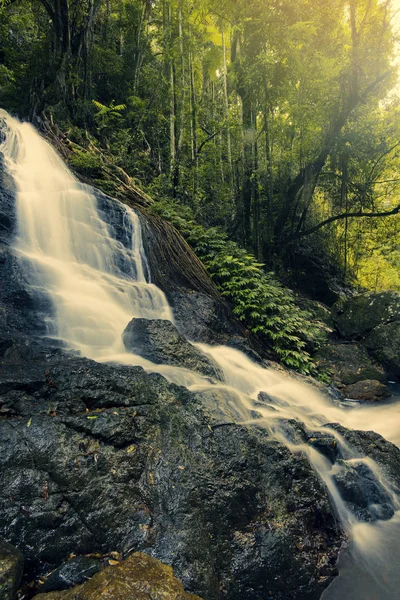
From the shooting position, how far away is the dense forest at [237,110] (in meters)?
11.8

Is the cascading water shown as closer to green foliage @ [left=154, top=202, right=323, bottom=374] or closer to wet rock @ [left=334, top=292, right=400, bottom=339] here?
green foliage @ [left=154, top=202, right=323, bottom=374]

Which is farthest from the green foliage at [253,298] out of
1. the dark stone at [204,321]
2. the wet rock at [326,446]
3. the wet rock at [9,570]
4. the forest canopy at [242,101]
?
the wet rock at [9,570]

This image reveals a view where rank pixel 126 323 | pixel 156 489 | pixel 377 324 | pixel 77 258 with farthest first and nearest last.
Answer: pixel 377 324
pixel 77 258
pixel 126 323
pixel 156 489

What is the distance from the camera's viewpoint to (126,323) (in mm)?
6859

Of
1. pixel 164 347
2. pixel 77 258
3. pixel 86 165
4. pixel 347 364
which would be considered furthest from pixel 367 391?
pixel 86 165

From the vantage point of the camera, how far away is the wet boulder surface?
256 cm

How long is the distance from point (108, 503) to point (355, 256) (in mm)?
17861

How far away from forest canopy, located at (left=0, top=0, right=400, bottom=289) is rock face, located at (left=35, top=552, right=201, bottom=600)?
11006 mm

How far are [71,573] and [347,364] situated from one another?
8479 millimetres

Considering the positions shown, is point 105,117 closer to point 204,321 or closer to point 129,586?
point 204,321

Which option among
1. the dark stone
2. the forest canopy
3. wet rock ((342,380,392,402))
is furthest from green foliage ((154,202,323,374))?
the forest canopy

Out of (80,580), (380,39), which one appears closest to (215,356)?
(80,580)

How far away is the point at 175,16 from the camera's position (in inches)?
581

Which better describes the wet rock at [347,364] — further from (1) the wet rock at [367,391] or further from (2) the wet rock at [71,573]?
(2) the wet rock at [71,573]
